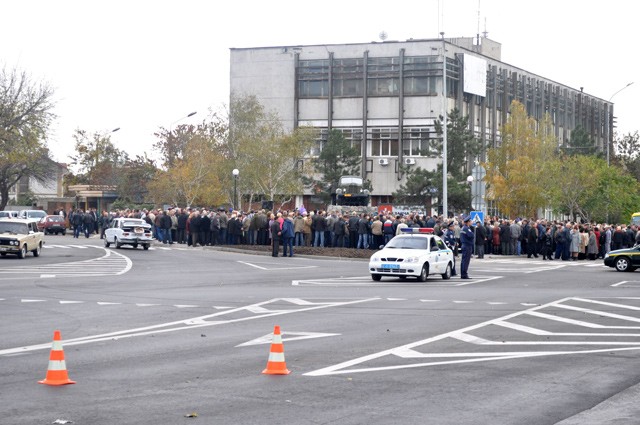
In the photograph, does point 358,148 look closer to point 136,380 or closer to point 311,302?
point 311,302

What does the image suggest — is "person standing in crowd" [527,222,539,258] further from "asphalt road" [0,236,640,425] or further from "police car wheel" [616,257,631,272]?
"asphalt road" [0,236,640,425]

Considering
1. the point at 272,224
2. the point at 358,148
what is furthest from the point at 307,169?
the point at 272,224

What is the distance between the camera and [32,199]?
11125 cm

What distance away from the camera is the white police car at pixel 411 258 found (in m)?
30.9

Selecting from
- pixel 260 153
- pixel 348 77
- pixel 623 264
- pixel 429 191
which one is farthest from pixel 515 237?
pixel 348 77

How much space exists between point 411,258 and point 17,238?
17.9 metres

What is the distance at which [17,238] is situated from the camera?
4056 cm

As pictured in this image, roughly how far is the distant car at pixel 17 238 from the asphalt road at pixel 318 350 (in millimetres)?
10029

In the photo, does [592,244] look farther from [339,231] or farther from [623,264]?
[339,231]

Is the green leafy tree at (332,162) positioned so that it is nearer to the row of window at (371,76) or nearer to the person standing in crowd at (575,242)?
the row of window at (371,76)

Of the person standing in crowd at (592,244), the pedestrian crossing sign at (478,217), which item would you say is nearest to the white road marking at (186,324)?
the pedestrian crossing sign at (478,217)

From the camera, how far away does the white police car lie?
30884mm

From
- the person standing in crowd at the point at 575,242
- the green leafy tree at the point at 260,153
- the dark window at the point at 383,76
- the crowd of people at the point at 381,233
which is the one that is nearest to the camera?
the crowd of people at the point at 381,233

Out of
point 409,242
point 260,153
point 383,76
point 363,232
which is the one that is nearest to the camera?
point 409,242
